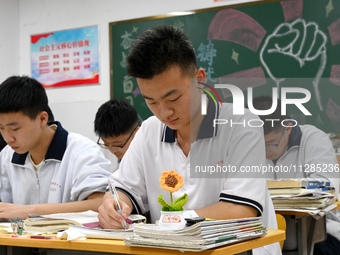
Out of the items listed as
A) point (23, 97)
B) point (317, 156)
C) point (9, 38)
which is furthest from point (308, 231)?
point (9, 38)

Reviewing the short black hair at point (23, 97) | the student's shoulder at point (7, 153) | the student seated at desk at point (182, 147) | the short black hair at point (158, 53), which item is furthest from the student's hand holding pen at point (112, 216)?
the student's shoulder at point (7, 153)

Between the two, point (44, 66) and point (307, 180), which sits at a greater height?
point (44, 66)

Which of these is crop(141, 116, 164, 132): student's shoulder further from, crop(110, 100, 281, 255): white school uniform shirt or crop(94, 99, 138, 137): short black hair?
crop(94, 99, 138, 137): short black hair

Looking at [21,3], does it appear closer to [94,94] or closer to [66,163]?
[94,94]

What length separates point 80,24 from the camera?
4297mm

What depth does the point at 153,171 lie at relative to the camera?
1.65m

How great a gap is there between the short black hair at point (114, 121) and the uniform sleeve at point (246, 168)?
1.19 m

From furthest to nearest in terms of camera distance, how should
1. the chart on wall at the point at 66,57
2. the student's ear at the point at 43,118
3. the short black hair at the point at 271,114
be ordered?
the chart on wall at the point at 66,57, the short black hair at the point at 271,114, the student's ear at the point at 43,118

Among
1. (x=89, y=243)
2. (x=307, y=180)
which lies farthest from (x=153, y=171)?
(x=307, y=180)

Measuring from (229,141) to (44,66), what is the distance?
11.1 ft

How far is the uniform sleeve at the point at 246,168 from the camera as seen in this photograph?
1376 mm

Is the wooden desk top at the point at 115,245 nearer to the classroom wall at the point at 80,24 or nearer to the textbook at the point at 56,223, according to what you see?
the textbook at the point at 56,223

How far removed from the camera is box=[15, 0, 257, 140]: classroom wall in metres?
4.07

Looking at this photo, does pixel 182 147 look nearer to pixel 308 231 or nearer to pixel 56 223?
pixel 56 223
